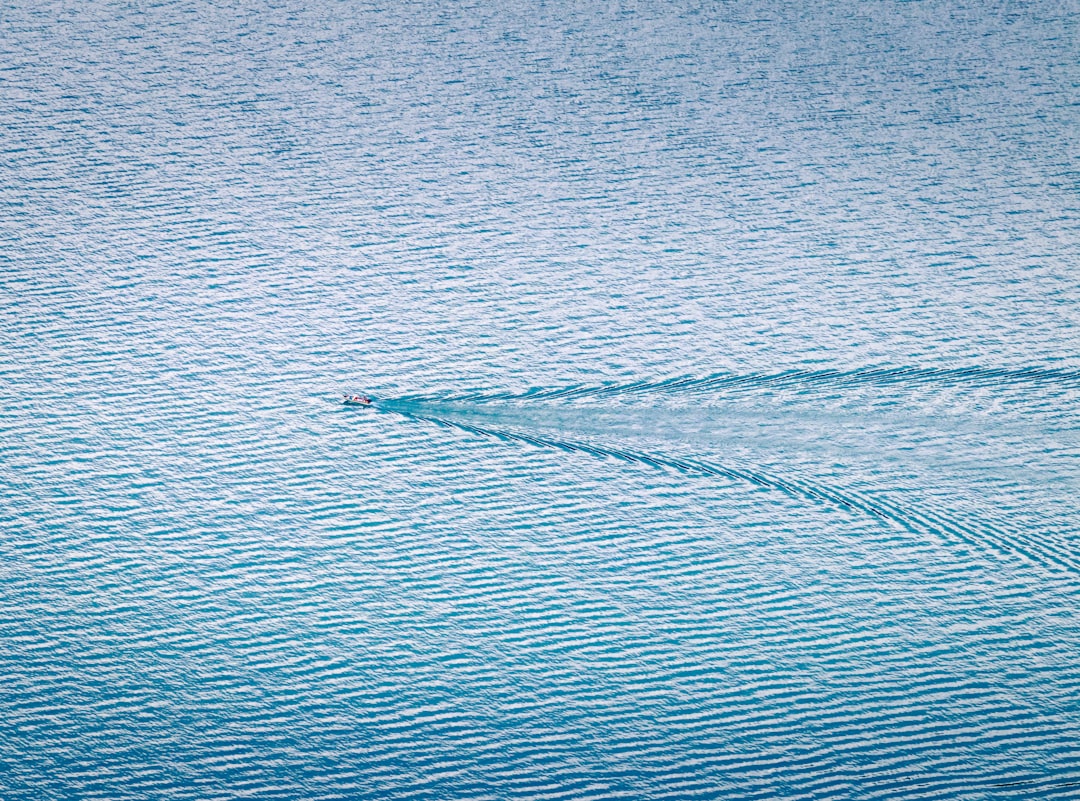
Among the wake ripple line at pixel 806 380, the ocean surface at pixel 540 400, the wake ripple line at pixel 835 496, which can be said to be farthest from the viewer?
the wake ripple line at pixel 806 380

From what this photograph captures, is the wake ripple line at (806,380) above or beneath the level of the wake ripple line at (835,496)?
above

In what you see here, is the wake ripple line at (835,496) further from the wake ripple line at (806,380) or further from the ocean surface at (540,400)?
the wake ripple line at (806,380)

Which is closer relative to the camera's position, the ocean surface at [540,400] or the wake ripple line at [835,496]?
the ocean surface at [540,400]

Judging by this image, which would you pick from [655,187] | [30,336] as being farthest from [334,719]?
[655,187]

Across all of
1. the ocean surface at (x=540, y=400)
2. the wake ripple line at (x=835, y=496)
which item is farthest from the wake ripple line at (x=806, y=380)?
the wake ripple line at (x=835, y=496)

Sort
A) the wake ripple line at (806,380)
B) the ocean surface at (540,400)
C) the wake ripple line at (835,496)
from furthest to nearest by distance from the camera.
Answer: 1. the wake ripple line at (806,380)
2. the wake ripple line at (835,496)
3. the ocean surface at (540,400)

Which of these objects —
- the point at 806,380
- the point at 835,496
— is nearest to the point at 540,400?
the point at 806,380

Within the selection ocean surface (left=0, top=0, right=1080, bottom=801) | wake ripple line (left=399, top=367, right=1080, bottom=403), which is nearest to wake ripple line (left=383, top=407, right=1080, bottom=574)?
ocean surface (left=0, top=0, right=1080, bottom=801)
